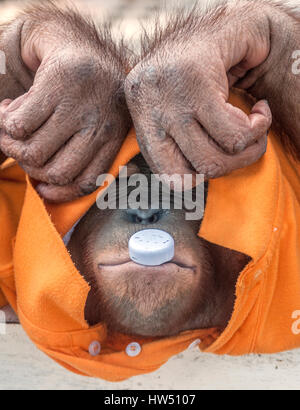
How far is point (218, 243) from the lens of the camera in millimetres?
887

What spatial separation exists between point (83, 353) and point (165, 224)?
0.30m

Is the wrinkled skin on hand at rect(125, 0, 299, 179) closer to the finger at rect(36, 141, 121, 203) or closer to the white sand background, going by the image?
the finger at rect(36, 141, 121, 203)

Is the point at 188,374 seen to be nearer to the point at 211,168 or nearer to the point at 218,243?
the point at 218,243

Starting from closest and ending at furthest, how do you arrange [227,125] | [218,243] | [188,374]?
[227,125] → [218,243] → [188,374]

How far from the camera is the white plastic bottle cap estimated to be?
87 centimetres

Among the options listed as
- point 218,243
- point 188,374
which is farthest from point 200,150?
point 188,374

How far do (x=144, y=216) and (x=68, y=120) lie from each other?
240mm

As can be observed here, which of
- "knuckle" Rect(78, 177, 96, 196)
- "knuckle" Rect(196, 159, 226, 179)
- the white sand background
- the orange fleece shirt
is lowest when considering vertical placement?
the white sand background

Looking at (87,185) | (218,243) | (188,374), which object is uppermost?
(87,185)

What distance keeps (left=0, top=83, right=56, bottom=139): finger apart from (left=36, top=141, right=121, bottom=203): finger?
0.11m

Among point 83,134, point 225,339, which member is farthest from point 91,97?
point 225,339

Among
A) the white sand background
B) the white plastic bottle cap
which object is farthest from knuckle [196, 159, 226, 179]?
the white sand background

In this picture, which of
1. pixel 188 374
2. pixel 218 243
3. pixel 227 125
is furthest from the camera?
pixel 188 374

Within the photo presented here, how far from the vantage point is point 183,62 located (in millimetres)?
804
